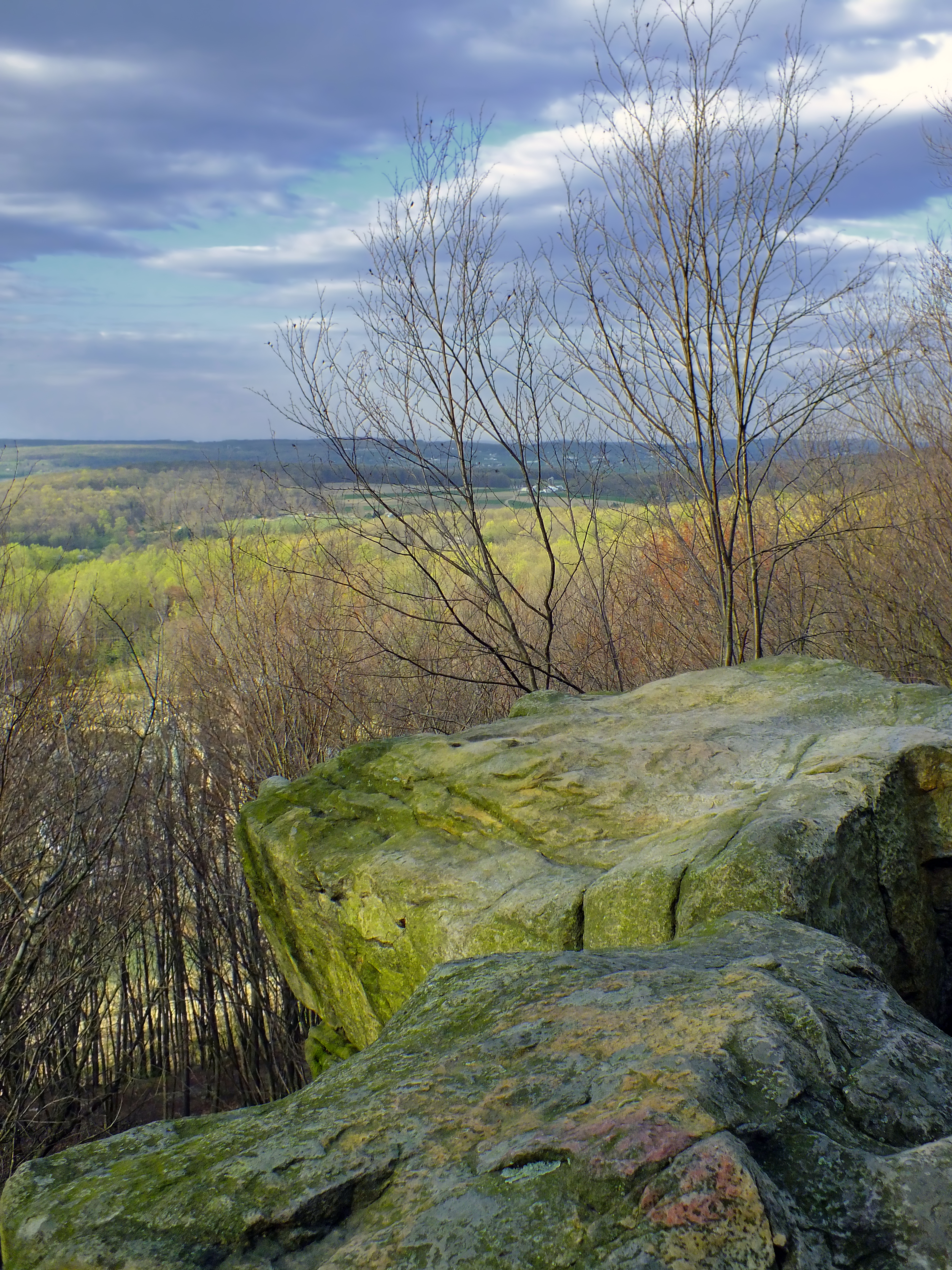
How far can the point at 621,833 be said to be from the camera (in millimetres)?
4352

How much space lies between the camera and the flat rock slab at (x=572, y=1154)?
152 centimetres

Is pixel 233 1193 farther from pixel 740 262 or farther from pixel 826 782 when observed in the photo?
pixel 740 262

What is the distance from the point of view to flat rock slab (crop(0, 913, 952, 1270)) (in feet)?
5.00

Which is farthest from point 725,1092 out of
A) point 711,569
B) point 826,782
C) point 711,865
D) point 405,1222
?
point 711,569

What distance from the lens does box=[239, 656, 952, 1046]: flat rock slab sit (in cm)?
348

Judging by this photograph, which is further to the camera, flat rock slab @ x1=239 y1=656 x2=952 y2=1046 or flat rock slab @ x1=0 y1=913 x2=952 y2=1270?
flat rock slab @ x1=239 y1=656 x2=952 y2=1046

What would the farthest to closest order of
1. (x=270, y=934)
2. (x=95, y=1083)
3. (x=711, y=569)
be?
(x=711, y=569) → (x=95, y=1083) → (x=270, y=934)

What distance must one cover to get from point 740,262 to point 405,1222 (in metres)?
7.44

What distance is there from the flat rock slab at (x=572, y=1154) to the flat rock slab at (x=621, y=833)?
113cm

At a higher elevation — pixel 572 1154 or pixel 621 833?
pixel 572 1154

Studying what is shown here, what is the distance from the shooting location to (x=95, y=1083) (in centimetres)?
836

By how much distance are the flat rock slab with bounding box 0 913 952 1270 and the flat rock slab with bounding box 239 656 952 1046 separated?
1.13 m

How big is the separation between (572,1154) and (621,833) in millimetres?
2731

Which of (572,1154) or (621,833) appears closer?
(572,1154)
